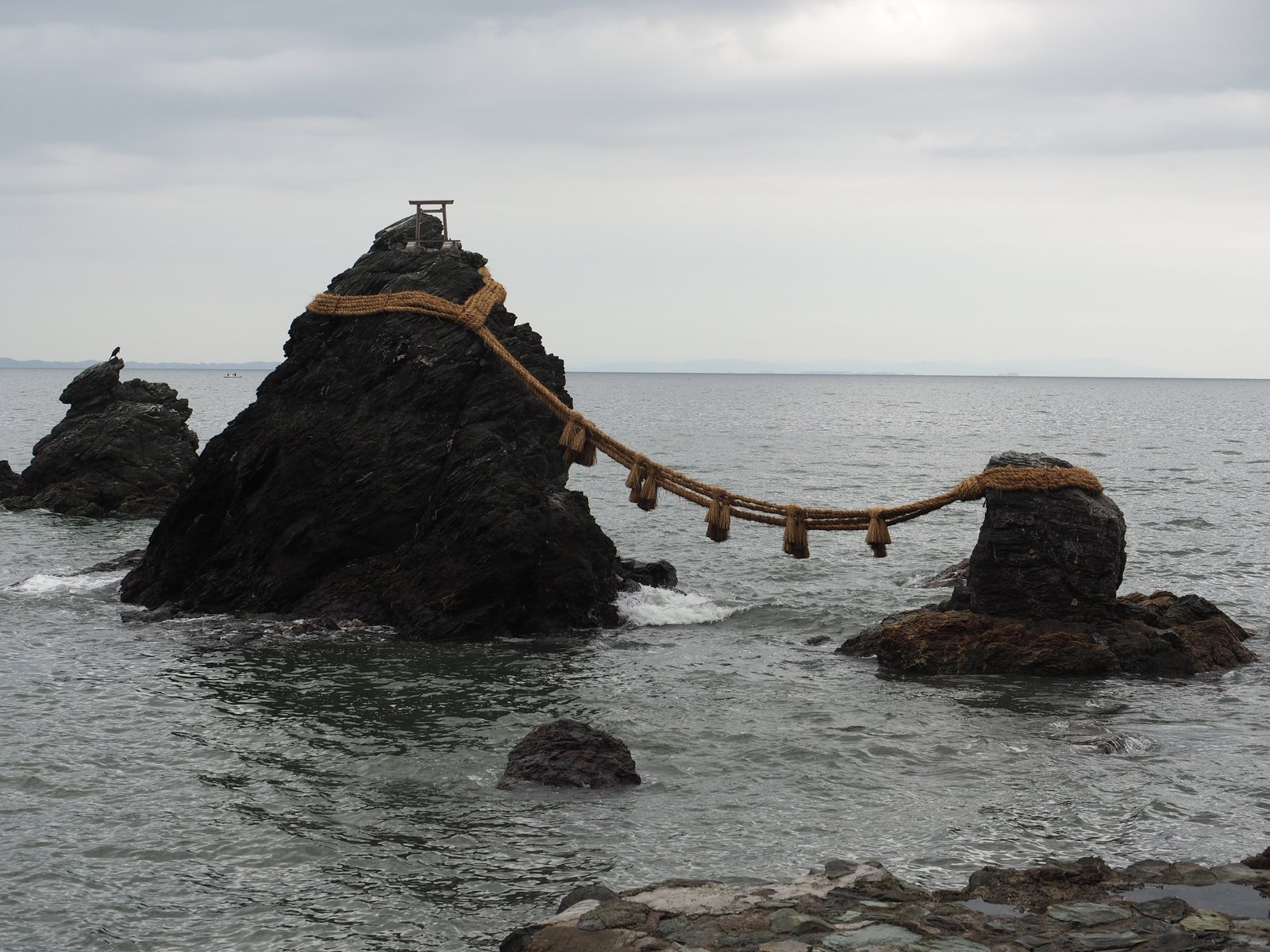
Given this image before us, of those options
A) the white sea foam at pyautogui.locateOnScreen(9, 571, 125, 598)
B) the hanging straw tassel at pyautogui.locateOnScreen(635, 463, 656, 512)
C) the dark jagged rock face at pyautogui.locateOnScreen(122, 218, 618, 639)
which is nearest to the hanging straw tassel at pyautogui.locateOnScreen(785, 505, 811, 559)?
the hanging straw tassel at pyautogui.locateOnScreen(635, 463, 656, 512)

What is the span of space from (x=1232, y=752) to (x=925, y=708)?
3302 millimetres

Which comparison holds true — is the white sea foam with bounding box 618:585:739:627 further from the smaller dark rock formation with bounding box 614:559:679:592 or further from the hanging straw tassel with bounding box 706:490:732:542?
the hanging straw tassel with bounding box 706:490:732:542

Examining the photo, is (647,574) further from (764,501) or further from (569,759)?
(569,759)

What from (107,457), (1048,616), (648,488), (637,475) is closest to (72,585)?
(637,475)

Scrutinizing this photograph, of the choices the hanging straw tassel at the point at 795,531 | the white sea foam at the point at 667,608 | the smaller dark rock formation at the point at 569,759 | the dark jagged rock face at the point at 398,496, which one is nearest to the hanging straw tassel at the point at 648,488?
the hanging straw tassel at the point at 795,531

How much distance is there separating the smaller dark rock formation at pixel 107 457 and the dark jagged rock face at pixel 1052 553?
80.9 ft

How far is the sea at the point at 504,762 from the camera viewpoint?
9625mm

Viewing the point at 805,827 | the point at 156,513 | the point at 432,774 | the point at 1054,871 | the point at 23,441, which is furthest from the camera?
the point at 23,441

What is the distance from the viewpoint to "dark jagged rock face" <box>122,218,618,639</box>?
60.4 ft

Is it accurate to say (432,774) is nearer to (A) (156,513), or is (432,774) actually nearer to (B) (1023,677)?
(B) (1023,677)

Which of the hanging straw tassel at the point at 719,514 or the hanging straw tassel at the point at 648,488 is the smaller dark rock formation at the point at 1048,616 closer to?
the hanging straw tassel at the point at 719,514

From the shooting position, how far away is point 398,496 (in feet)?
62.1

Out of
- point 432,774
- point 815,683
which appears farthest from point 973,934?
point 815,683

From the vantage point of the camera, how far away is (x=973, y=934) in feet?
24.9
